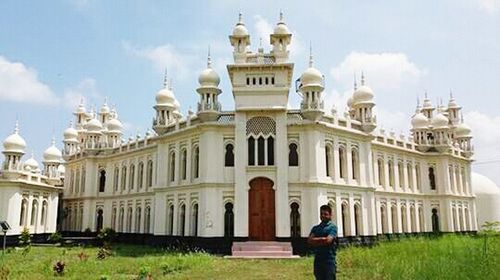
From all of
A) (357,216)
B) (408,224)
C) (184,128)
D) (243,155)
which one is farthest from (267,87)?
(408,224)

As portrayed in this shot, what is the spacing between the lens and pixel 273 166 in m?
24.4

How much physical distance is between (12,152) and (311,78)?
78.2ft

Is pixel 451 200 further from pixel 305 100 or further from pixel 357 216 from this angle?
pixel 305 100

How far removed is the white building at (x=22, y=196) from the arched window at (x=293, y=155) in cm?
2163

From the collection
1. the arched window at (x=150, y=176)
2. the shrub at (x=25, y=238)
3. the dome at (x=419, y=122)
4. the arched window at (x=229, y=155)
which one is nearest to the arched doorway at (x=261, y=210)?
the arched window at (x=229, y=155)

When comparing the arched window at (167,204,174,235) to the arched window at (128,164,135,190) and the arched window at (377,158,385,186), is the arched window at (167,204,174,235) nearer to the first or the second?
the arched window at (128,164,135,190)

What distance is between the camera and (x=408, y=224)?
109 ft

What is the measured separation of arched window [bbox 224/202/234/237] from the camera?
24.5 metres

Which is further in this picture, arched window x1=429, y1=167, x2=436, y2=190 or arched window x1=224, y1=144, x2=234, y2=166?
arched window x1=429, y1=167, x2=436, y2=190

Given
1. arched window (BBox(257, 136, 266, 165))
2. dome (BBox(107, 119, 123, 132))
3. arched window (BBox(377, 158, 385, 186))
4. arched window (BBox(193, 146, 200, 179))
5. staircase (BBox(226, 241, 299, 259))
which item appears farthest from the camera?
dome (BBox(107, 119, 123, 132))

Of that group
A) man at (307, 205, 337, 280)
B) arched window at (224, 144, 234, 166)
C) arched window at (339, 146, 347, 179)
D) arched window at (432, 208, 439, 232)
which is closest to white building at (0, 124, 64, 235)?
arched window at (224, 144, 234, 166)

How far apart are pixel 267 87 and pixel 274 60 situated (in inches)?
72.9

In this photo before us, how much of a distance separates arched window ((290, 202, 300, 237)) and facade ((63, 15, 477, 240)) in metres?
0.06

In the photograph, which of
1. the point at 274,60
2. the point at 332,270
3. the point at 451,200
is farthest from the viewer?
the point at 451,200
